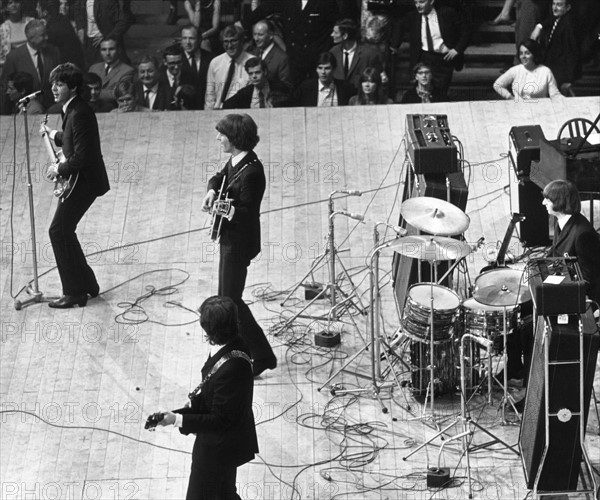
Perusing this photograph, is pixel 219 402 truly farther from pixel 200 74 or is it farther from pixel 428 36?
pixel 428 36

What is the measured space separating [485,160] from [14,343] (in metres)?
4.69

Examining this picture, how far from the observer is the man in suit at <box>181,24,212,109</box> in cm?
1338

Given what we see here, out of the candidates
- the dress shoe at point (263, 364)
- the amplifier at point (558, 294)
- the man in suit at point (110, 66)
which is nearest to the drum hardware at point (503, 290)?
Result: the amplifier at point (558, 294)

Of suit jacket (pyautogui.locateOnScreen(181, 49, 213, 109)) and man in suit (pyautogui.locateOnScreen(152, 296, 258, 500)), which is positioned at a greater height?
man in suit (pyautogui.locateOnScreen(152, 296, 258, 500))

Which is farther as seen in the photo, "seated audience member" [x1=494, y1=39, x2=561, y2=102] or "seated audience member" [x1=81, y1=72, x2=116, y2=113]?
"seated audience member" [x1=81, y1=72, x2=116, y2=113]

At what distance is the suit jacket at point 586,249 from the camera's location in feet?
25.8

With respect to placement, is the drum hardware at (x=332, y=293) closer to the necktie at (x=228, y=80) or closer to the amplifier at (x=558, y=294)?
the amplifier at (x=558, y=294)

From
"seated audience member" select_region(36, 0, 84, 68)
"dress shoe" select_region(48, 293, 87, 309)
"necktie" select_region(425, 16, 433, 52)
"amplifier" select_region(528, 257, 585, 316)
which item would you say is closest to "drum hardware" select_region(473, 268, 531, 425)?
"amplifier" select_region(528, 257, 585, 316)

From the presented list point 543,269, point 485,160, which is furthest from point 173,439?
point 485,160

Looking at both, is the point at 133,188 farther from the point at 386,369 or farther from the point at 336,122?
the point at 386,369

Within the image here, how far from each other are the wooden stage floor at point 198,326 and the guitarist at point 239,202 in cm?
78

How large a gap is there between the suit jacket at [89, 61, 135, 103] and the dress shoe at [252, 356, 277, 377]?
5.49 meters

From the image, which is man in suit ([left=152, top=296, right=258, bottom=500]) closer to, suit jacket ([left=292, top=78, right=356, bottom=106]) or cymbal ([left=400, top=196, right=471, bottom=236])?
cymbal ([left=400, top=196, right=471, bottom=236])

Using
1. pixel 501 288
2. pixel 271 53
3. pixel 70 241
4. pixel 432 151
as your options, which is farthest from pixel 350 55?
pixel 501 288
